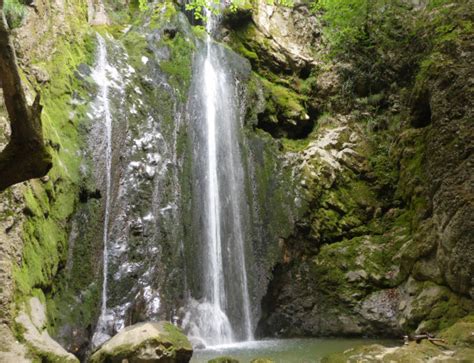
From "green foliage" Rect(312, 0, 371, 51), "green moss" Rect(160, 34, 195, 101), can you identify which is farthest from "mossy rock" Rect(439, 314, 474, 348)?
"green foliage" Rect(312, 0, 371, 51)

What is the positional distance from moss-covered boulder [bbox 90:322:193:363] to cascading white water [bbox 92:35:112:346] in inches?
68.9

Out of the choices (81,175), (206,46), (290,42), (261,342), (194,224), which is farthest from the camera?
(290,42)

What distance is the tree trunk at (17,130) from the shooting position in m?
2.94

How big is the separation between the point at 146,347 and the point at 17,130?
3.21m

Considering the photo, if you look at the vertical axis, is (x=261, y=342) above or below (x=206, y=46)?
below

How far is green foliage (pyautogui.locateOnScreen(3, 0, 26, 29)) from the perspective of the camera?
7334 millimetres

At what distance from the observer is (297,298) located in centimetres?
1003

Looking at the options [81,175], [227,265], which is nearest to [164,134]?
[81,175]

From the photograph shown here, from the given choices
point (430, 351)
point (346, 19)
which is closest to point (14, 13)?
point (430, 351)

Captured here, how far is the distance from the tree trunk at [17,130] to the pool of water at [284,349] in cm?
418

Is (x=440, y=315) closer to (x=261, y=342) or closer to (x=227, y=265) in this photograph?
(x=261, y=342)

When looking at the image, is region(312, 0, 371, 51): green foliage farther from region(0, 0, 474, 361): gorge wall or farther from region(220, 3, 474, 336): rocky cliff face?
region(220, 3, 474, 336): rocky cliff face

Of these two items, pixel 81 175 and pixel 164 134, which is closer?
pixel 81 175

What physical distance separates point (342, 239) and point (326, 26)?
28.5 feet
